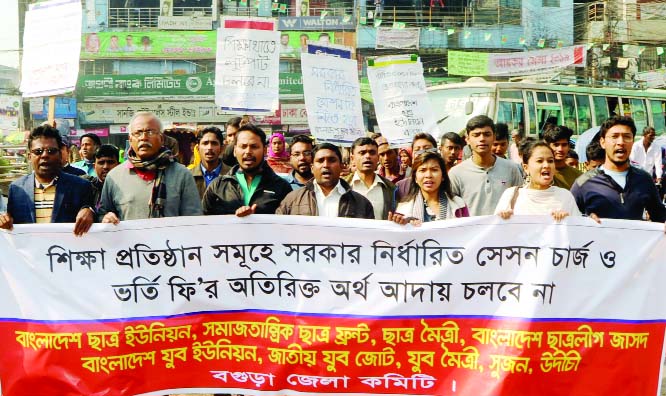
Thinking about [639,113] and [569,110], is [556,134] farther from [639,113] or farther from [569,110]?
[639,113]

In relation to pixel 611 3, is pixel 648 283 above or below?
below

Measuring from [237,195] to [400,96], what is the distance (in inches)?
156

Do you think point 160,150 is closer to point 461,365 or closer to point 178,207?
point 178,207

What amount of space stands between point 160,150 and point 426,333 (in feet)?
5.58

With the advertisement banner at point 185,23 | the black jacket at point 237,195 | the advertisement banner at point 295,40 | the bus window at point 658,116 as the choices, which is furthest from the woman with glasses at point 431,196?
the advertisement banner at point 185,23

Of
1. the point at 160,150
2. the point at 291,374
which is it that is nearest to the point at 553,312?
the point at 291,374

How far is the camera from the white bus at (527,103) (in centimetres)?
1648

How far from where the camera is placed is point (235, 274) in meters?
4.01

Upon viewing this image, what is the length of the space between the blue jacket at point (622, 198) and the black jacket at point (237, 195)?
5.73ft

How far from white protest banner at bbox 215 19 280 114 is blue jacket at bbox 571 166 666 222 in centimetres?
358

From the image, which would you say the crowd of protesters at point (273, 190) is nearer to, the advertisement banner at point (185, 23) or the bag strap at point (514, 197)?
the bag strap at point (514, 197)

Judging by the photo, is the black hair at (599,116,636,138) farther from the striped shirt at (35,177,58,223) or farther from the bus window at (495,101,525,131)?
the bus window at (495,101,525,131)

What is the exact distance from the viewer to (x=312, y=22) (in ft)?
113

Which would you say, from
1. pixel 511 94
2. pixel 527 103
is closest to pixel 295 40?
pixel 527 103
